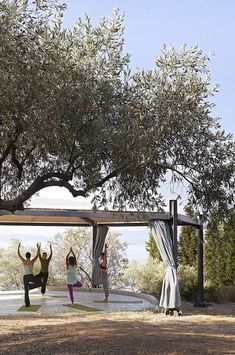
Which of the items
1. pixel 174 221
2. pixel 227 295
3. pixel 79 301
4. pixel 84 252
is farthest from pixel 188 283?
pixel 84 252

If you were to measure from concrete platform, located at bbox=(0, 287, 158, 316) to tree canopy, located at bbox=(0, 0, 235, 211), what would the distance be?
6.95m

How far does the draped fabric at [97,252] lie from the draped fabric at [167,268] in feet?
19.6

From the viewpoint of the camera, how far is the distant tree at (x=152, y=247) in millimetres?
24288

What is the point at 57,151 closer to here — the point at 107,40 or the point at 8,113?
the point at 8,113

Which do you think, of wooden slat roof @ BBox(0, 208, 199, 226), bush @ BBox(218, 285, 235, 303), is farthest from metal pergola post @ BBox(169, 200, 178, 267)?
bush @ BBox(218, 285, 235, 303)

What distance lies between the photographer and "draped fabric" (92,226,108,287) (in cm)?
2223

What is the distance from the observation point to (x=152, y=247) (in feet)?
80.7

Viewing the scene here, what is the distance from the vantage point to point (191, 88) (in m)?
9.08

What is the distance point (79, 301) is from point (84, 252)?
1045 centimetres

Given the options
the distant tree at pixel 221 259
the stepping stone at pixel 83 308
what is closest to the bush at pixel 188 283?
the distant tree at pixel 221 259

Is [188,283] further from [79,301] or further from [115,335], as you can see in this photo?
[115,335]

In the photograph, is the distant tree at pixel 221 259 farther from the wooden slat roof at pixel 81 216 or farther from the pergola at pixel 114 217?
the wooden slat roof at pixel 81 216

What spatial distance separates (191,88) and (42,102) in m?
2.40

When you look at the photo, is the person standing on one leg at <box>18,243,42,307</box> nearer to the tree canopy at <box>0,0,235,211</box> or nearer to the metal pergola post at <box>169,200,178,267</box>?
the metal pergola post at <box>169,200,178,267</box>
